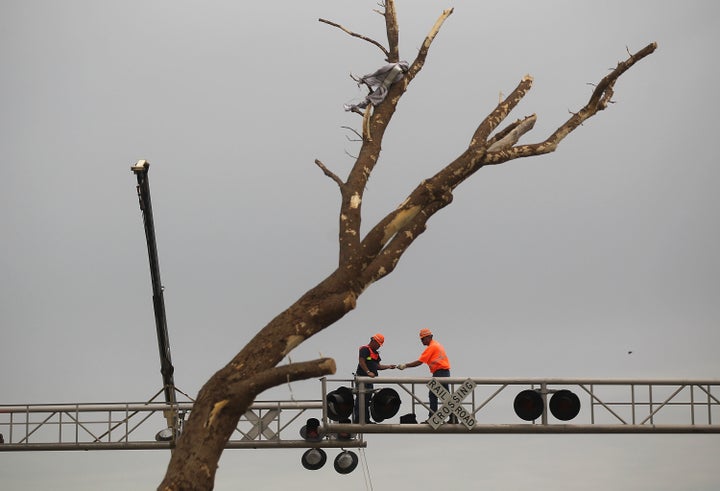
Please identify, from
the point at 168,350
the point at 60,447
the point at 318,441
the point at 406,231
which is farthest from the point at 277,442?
the point at 406,231

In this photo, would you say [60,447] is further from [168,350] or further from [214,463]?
[214,463]

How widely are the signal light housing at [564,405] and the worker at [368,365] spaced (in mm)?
2452

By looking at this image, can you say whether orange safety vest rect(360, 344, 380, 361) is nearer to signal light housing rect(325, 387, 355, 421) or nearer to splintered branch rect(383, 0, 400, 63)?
signal light housing rect(325, 387, 355, 421)

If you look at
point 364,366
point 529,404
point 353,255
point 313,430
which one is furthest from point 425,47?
point 313,430

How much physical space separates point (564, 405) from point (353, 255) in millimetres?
6231

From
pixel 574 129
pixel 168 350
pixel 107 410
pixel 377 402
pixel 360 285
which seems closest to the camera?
pixel 360 285

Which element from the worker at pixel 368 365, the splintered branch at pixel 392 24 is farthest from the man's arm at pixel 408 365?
the splintered branch at pixel 392 24

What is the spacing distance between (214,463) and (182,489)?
43 cm

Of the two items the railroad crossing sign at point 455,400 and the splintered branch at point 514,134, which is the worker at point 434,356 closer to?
the railroad crossing sign at point 455,400

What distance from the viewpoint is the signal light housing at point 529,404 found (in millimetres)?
19234

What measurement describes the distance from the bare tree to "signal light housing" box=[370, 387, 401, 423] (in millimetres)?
4373

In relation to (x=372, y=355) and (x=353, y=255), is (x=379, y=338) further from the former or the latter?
(x=353, y=255)

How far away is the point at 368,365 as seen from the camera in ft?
64.3

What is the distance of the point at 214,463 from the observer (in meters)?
13.4
